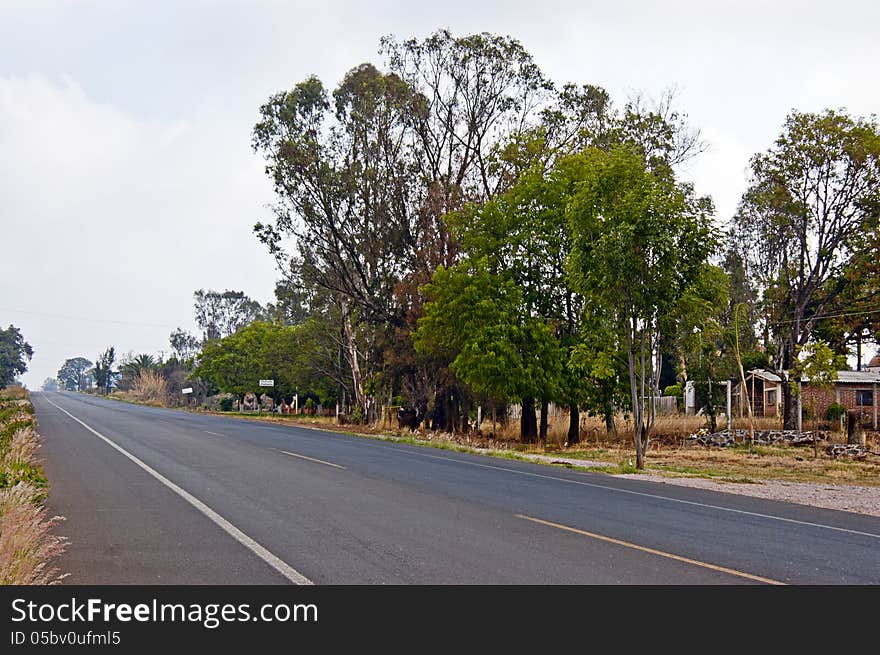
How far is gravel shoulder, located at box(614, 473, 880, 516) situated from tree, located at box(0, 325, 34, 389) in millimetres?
83805

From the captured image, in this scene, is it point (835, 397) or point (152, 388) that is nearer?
point (835, 397)

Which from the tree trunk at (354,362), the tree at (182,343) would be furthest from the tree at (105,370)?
the tree trunk at (354,362)

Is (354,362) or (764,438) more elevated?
(354,362)

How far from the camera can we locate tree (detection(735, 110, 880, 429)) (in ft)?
114

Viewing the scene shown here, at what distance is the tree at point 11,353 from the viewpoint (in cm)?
9388

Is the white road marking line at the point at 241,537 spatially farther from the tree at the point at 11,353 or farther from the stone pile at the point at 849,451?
the tree at the point at 11,353

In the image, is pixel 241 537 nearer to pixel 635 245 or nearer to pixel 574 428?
pixel 635 245

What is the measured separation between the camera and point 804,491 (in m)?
17.2

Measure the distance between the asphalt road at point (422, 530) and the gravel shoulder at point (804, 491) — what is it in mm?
1059

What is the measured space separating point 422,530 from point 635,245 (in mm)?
13495

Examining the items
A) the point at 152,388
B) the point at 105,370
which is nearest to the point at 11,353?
the point at 152,388

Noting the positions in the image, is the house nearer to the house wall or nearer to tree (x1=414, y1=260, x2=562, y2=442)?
the house wall

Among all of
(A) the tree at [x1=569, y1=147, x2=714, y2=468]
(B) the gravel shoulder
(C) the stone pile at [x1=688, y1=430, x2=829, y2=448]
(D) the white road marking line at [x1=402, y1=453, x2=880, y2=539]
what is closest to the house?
(C) the stone pile at [x1=688, y1=430, x2=829, y2=448]
